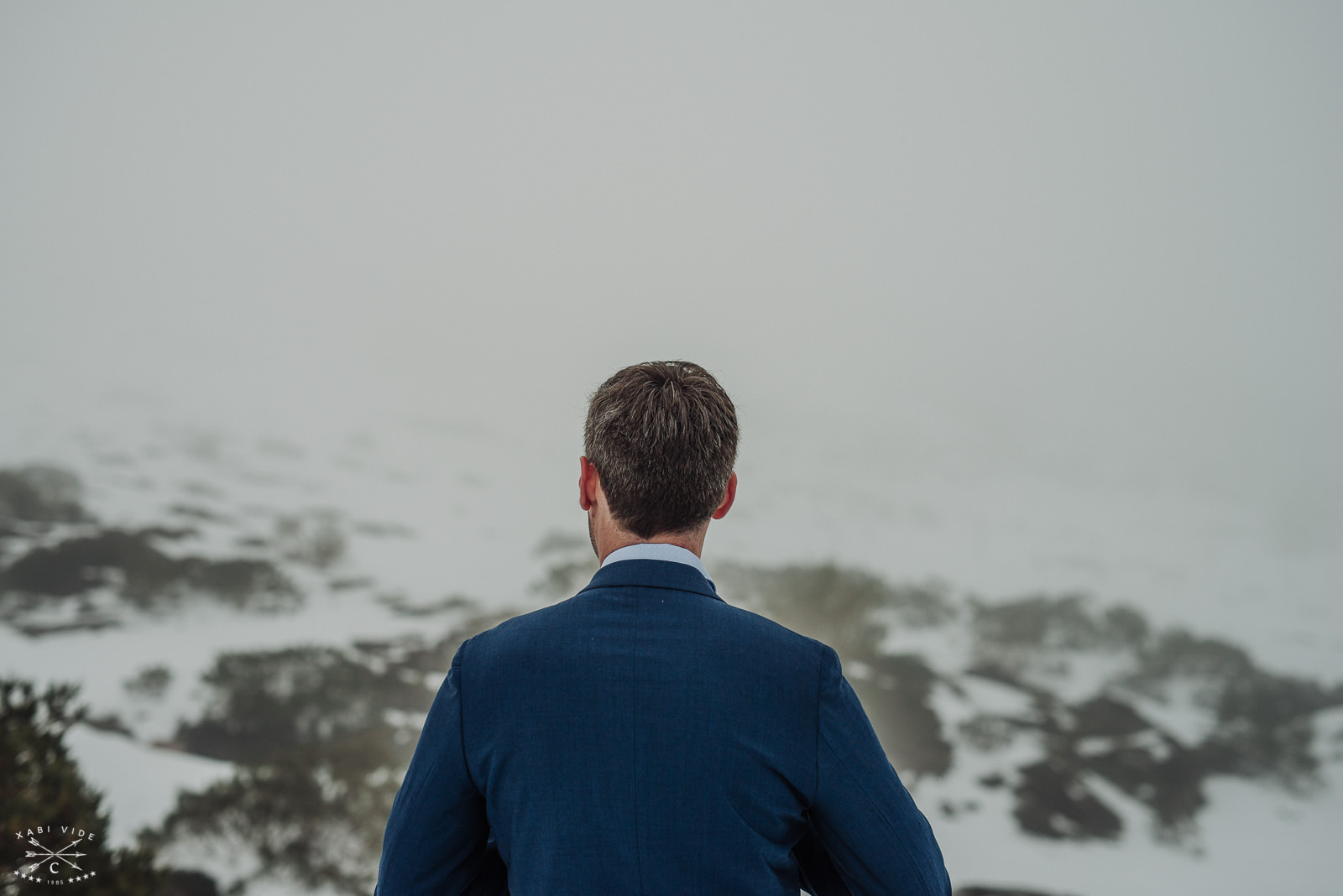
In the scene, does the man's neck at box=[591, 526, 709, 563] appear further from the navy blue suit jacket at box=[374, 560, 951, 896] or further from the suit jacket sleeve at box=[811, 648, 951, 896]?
the suit jacket sleeve at box=[811, 648, 951, 896]

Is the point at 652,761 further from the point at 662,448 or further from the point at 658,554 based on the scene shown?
the point at 662,448

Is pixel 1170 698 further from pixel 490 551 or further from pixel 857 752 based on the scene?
pixel 857 752

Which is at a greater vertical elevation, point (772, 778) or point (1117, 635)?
point (1117, 635)

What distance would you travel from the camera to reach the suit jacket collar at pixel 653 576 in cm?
108

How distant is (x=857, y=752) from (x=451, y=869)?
0.62 metres

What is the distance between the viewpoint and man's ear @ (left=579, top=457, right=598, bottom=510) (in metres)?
1.22

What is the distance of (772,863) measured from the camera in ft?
3.33

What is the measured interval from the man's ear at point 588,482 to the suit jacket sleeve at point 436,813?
31 centimetres

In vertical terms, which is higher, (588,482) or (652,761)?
(588,482)

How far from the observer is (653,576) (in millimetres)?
1081

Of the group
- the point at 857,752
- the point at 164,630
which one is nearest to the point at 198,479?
the point at 164,630
